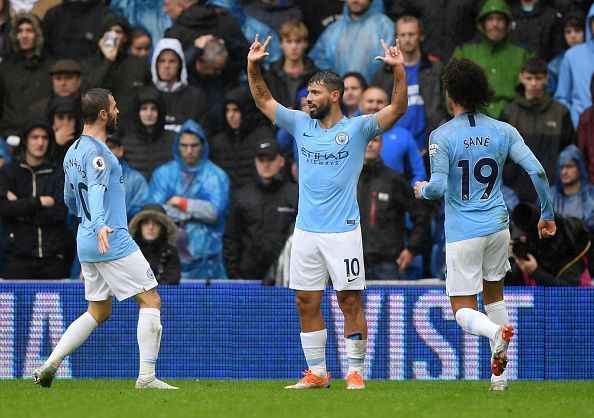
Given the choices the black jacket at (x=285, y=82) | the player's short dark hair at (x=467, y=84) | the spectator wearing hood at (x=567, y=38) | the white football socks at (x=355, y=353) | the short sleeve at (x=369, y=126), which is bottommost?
the white football socks at (x=355, y=353)

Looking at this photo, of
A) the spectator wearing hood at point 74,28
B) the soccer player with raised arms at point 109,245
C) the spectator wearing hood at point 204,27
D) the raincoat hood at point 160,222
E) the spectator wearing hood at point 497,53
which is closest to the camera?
the soccer player with raised arms at point 109,245

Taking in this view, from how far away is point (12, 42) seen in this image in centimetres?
1595

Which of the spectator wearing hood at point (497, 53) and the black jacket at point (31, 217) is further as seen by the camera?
the spectator wearing hood at point (497, 53)

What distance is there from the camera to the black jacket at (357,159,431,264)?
14414 mm

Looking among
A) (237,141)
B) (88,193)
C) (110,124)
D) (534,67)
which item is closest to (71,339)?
(88,193)

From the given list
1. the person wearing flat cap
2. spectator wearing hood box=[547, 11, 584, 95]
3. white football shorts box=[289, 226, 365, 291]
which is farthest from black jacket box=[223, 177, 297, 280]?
white football shorts box=[289, 226, 365, 291]

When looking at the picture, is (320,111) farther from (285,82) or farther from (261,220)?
(285,82)

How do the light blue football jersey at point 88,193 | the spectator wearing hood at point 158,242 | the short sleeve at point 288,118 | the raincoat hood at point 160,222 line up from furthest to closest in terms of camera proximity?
1. the raincoat hood at point 160,222
2. the spectator wearing hood at point 158,242
3. the short sleeve at point 288,118
4. the light blue football jersey at point 88,193

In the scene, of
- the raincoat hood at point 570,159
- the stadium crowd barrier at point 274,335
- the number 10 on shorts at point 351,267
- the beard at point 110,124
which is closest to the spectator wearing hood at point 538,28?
the raincoat hood at point 570,159

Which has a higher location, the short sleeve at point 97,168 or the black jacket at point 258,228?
the short sleeve at point 97,168

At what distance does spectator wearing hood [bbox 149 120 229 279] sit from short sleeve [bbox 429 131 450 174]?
576 cm

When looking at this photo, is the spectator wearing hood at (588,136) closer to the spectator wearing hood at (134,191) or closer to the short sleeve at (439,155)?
the spectator wearing hood at (134,191)

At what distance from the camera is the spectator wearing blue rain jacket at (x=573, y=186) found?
14555 millimetres

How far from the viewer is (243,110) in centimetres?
1549
